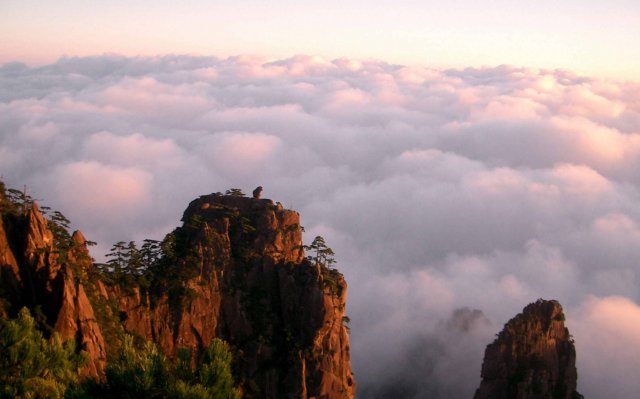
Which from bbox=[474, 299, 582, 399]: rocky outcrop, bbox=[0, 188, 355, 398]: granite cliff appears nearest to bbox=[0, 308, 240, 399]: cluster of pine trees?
bbox=[0, 188, 355, 398]: granite cliff

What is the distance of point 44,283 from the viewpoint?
44.9 meters

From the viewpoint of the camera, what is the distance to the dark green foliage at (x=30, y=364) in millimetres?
28094

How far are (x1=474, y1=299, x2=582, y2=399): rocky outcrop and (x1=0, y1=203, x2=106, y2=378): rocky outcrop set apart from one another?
46337mm

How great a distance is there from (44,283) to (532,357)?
173ft

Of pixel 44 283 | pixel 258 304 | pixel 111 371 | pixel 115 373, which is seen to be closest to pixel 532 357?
pixel 258 304

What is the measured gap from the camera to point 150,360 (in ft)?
86.2

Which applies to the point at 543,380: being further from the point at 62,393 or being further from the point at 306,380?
the point at 62,393

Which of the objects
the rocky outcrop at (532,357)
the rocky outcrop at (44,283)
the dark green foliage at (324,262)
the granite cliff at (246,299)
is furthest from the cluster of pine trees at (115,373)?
the rocky outcrop at (532,357)

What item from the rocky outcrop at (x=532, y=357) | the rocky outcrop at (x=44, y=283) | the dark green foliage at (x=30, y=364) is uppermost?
the rocky outcrop at (x=532, y=357)

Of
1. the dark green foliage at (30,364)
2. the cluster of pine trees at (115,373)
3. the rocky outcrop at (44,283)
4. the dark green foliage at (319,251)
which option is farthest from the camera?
the dark green foliage at (319,251)

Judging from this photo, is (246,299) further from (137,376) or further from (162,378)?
(137,376)

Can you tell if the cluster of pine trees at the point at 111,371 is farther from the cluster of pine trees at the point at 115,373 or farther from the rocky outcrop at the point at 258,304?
the rocky outcrop at the point at 258,304

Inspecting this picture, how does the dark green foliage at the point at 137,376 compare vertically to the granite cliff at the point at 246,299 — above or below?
below

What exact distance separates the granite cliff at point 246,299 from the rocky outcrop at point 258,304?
9 centimetres
